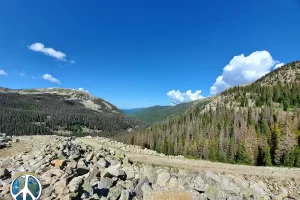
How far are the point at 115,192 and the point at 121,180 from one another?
471cm

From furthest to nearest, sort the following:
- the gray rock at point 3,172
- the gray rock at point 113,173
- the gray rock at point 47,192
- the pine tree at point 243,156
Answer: the pine tree at point 243,156 → the gray rock at point 113,173 → the gray rock at point 3,172 → the gray rock at point 47,192

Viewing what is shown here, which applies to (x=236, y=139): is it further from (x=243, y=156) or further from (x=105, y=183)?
(x=105, y=183)

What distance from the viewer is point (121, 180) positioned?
30.5 meters

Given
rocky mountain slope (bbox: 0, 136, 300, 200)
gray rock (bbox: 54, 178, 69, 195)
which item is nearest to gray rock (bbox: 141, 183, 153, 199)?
rocky mountain slope (bbox: 0, 136, 300, 200)

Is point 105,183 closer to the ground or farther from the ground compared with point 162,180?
farther from the ground

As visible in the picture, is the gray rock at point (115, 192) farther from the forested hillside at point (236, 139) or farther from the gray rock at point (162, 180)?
the forested hillside at point (236, 139)

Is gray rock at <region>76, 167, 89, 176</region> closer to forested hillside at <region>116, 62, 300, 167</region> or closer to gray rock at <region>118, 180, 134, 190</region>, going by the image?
gray rock at <region>118, 180, 134, 190</region>

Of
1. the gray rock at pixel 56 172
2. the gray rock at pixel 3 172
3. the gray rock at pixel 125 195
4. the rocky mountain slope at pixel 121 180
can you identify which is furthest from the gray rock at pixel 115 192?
the gray rock at pixel 3 172

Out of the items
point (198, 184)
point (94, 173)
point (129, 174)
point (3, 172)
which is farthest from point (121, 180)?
point (3, 172)

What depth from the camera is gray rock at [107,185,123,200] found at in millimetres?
24806

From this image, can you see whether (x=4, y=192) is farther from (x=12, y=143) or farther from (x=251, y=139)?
(x=251, y=139)

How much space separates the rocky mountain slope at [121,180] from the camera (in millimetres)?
22359

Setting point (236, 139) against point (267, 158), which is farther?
point (236, 139)

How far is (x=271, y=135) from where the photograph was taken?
282 feet
